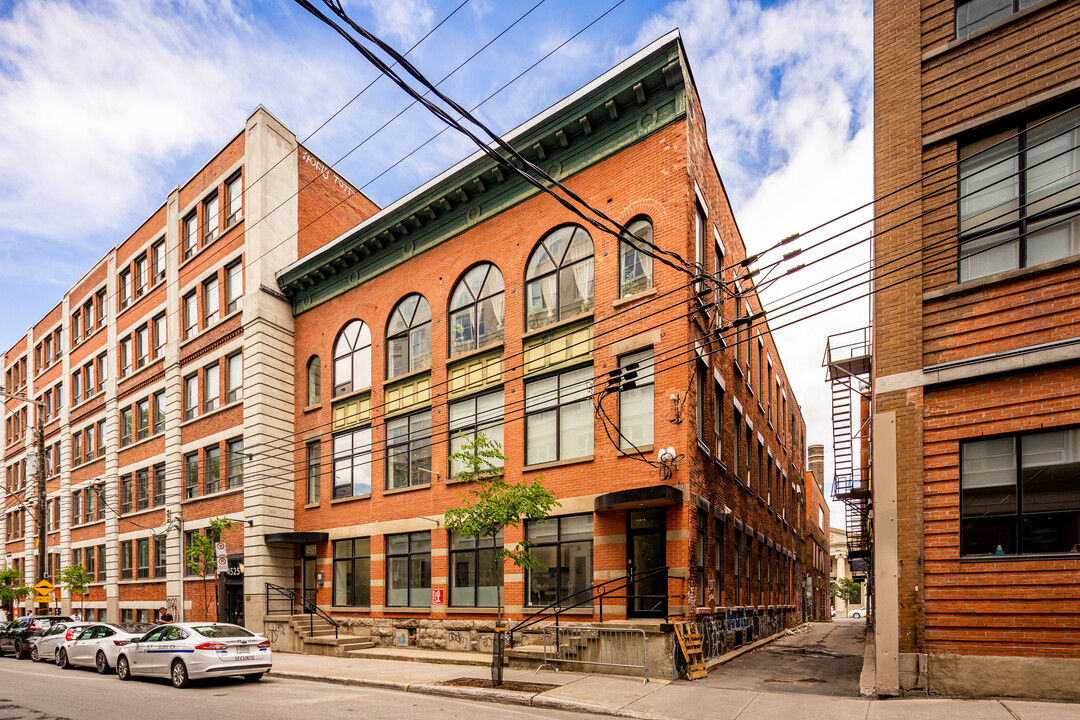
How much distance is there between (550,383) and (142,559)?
81.1ft

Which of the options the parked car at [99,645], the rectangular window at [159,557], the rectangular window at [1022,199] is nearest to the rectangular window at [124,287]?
the rectangular window at [159,557]

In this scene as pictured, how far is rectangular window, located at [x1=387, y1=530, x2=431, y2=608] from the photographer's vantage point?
71.8ft

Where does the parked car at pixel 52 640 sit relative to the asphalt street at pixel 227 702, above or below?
below

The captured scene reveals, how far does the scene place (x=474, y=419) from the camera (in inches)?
830

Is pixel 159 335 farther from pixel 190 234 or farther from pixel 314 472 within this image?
pixel 314 472

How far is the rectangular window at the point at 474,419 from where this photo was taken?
20406mm

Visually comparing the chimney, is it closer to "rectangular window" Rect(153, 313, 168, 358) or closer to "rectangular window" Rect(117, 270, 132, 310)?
"rectangular window" Rect(153, 313, 168, 358)

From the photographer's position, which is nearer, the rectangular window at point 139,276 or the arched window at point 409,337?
the arched window at point 409,337

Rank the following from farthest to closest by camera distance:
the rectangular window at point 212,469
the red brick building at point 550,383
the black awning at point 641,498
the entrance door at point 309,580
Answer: the rectangular window at point 212,469 < the entrance door at point 309,580 < the red brick building at point 550,383 < the black awning at point 641,498

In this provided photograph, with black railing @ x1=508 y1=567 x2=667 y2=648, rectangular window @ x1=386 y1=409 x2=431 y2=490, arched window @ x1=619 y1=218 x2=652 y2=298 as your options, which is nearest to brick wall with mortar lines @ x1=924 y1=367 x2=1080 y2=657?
black railing @ x1=508 y1=567 x2=667 y2=648

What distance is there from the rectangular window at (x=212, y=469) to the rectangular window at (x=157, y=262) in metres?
9.60

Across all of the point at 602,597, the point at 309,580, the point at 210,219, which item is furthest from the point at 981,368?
the point at 210,219

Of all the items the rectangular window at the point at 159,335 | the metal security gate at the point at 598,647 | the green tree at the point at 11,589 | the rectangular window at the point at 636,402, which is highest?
the rectangular window at the point at 159,335

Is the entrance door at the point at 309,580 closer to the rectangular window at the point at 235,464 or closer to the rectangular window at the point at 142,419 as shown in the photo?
the rectangular window at the point at 235,464
